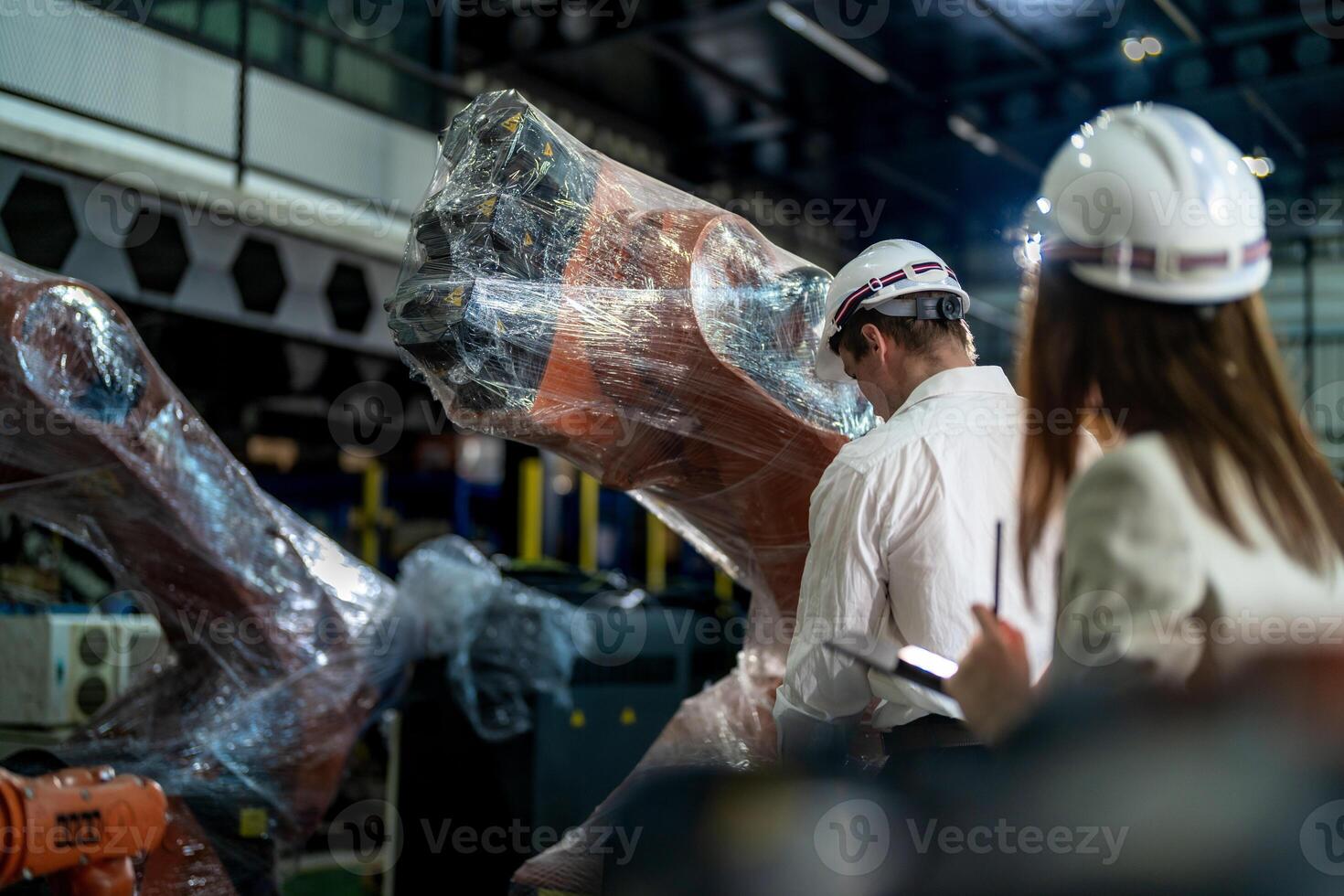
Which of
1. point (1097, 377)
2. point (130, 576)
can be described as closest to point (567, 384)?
point (1097, 377)

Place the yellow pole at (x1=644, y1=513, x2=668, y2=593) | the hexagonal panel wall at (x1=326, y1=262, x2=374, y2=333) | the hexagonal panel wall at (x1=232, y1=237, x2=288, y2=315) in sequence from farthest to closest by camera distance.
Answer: the yellow pole at (x1=644, y1=513, x2=668, y2=593), the hexagonal panel wall at (x1=326, y1=262, x2=374, y2=333), the hexagonal panel wall at (x1=232, y1=237, x2=288, y2=315)

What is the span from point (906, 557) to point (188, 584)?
68.6 inches

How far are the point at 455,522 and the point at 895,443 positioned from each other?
5.56 m

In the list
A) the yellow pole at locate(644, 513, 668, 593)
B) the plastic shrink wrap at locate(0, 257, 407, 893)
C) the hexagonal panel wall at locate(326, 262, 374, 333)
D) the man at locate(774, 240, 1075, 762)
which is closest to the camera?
the man at locate(774, 240, 1075, 762)

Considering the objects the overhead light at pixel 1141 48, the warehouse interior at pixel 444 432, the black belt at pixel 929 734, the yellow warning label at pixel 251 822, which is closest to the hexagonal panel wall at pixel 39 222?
the warehouse interior at pixel 444 432

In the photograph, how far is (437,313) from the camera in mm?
1841

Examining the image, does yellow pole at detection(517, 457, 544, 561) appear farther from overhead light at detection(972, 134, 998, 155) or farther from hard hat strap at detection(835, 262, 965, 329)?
hard hat strap at detection(835, 262, 965, 329)

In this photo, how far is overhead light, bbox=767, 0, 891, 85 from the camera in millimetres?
8312

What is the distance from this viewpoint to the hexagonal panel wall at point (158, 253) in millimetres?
5801

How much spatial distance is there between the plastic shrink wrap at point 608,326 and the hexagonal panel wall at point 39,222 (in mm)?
3946

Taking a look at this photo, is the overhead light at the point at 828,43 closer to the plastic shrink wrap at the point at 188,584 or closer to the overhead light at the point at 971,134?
the overhead light at the point at 971,134

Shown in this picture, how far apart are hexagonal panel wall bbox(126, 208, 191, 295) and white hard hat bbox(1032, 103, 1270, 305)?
541cm

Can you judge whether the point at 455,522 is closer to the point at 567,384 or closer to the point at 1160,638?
the point at 567,384

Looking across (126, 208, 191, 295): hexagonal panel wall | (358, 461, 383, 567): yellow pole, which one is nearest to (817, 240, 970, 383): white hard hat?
(126, 208, 191, 295): hexagonal panel wall
